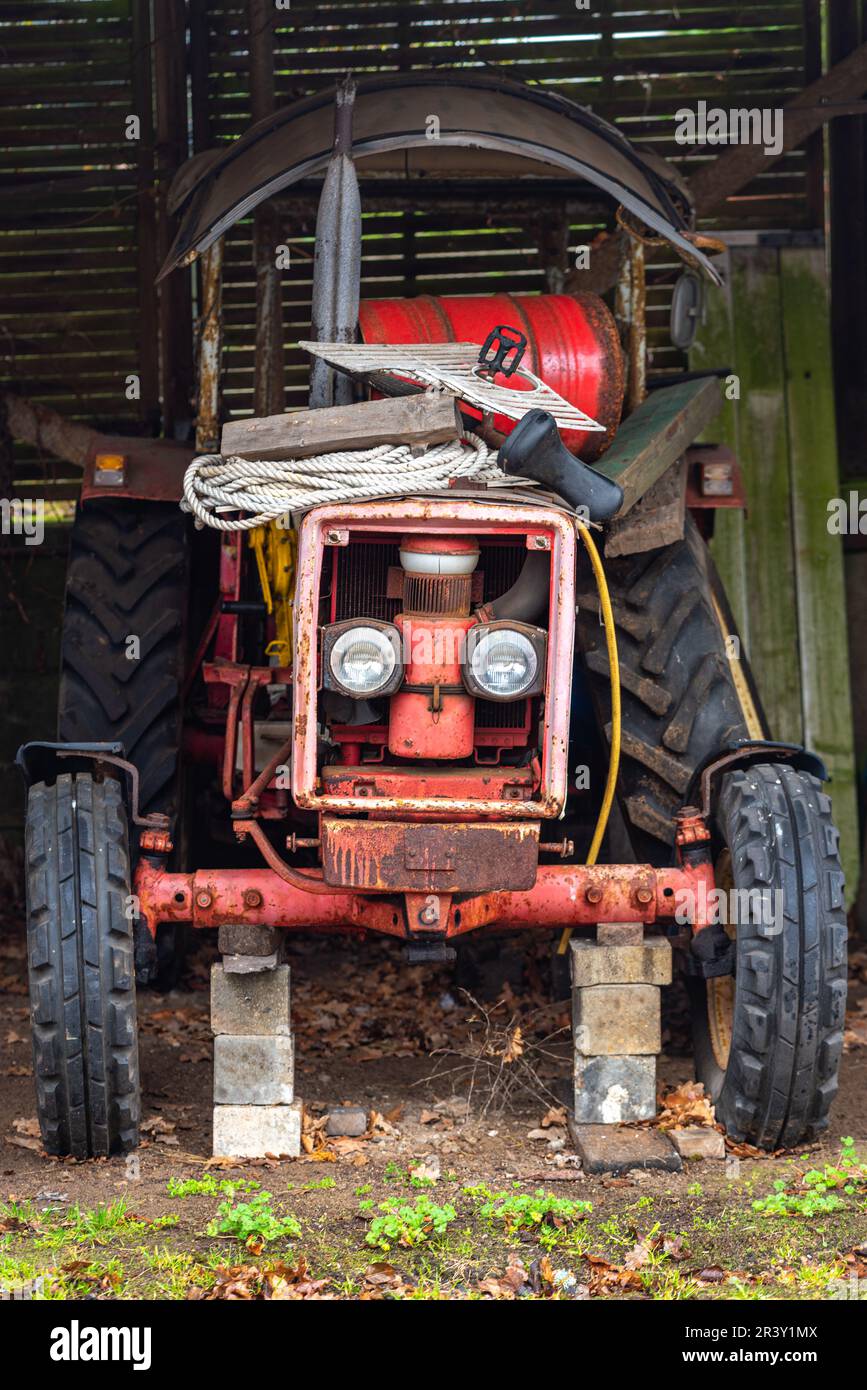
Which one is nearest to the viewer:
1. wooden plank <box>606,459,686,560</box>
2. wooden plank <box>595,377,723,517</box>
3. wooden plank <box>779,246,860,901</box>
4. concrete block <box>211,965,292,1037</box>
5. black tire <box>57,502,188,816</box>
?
concrete block <box>211,965,292,1037</box>

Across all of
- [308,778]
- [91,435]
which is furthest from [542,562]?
[91,435]

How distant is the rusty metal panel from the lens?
16.0 ft

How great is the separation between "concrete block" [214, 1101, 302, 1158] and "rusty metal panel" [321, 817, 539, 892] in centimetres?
85

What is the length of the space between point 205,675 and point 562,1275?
9.02 feet

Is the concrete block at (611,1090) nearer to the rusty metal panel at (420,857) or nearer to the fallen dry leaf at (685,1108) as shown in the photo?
the fallen dry leaf at (685,1108)

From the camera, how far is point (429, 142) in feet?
19.2

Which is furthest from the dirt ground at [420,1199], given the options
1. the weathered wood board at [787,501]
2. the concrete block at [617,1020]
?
the weathered wood board at [787,501]

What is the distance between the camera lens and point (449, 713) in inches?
199

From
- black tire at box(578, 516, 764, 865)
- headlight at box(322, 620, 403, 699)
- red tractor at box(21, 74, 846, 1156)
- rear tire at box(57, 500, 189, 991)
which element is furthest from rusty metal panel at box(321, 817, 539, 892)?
rear tire at box(57, 500, 189, 991)

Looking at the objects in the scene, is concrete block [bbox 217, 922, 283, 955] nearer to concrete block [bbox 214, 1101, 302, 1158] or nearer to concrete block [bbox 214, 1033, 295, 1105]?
concrete block [bbox 214, 1033, 295, 1105]

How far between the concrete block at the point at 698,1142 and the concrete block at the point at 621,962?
1.49 feet

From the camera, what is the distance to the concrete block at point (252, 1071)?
5.30 meters

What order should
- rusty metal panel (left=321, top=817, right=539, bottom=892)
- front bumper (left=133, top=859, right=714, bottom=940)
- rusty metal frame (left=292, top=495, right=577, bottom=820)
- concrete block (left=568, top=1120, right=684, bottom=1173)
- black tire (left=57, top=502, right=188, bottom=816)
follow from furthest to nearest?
black tire (left=57, top=502, right=188, bottom=816), front bumper (left=133, top=859, right=714, bottom=940), concrete block (left=568, top=1120, right=684, bottom=1173), rusty metal frame (left=292, top=495, right=577, bottom=820), rusty metal panel (left=321, top=817, right=539, bottom=892)

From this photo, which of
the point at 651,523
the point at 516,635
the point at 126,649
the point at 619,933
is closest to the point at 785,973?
the point at 619,933
